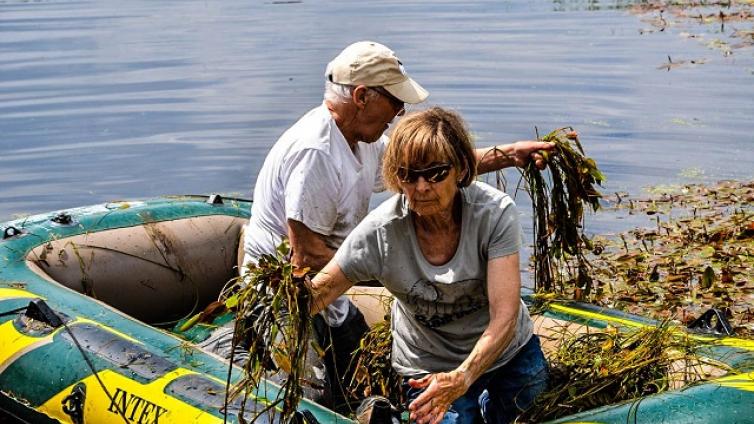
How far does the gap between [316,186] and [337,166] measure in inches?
4.9

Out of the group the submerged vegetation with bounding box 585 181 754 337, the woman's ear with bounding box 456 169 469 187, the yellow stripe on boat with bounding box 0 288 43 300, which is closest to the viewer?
the woman's ear with bounding box 456 169 469 187

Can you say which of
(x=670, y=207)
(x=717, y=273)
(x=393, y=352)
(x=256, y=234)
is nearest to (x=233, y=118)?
(x=670, y=207)

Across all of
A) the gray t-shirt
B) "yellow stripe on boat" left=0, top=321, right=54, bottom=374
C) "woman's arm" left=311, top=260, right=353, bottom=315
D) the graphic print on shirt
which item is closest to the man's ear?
the gray t-shirt

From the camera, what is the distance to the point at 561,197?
5004mm

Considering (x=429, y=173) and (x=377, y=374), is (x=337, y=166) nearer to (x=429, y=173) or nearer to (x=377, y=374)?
(x=377, y=374)

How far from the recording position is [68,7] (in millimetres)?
22062

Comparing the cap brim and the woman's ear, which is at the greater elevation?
Result: the cap brim

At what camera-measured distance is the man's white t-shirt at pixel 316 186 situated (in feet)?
15.1

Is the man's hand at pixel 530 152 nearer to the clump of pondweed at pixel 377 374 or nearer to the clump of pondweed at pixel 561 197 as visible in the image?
the clump of pondweed at pixel 561 197

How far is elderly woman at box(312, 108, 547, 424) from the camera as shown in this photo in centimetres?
375

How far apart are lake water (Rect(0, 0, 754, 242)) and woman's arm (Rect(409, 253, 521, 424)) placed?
4649 mm

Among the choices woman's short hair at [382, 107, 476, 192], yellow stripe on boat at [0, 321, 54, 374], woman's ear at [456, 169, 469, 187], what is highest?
woman's short hair at [382, 107, 476, 192]

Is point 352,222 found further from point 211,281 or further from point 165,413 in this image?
point 211,281

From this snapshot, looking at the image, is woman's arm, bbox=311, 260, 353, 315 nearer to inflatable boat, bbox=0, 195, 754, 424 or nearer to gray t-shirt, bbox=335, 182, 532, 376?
gray t-shirt, bbox=335, 182, 532, 376
